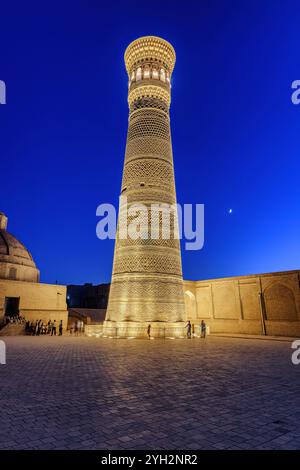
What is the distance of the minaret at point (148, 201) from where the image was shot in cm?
1360

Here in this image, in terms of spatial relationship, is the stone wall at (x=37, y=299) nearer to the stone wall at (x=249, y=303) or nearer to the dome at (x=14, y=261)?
the dome at (x=14, y=261)

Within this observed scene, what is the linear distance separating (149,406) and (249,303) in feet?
50.4

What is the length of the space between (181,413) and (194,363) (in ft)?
11.9

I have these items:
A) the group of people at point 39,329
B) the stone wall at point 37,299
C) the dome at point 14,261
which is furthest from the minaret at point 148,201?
the dome at point 14,261

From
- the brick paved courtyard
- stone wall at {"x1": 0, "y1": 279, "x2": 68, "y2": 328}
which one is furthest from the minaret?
stone wall at {"x1": 0, "y1": 279, "x2": 68, "y2": 328}

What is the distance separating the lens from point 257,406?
3.49 m

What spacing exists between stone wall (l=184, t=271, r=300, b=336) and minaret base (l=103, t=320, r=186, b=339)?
558 cm

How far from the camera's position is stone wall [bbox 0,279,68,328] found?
62.4 ft

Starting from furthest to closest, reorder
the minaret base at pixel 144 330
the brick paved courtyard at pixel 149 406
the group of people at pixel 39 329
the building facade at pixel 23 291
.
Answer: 1. the building facade at pixel 23 291
2. the group of people at pixel 39 329
3. the minaret base at pixel 144 330
4. the brick paved courtyard at pixel 149 406

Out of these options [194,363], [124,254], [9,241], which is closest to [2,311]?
[9,241]

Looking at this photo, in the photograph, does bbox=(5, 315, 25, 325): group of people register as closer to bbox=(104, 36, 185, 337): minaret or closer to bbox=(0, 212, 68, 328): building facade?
bbox=(0, 212, 68, 328): building facade

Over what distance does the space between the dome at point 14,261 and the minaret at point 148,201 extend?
34.2 ft

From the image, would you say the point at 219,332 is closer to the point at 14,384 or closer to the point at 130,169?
the point at 130,169
